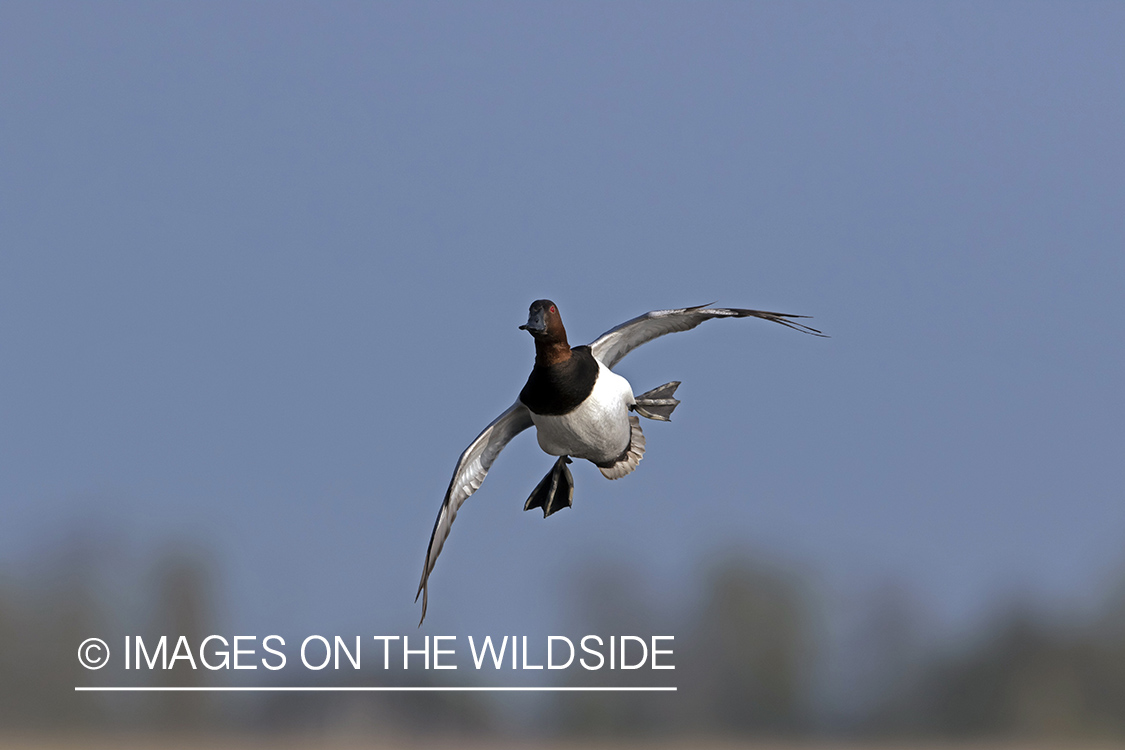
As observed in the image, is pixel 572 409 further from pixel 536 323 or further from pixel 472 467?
pixel 472 467

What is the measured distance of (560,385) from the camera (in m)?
9.20

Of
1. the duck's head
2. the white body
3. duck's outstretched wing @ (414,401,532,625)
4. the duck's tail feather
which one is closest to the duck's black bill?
the duck's head

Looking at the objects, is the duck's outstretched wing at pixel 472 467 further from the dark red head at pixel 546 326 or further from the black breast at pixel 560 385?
the dark red head at pixel 546 326

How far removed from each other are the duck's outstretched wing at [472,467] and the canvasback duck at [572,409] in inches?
0.4

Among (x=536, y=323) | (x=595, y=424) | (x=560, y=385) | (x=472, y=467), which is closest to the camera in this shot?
(x=536, y=323)

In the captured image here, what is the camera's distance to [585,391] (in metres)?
9.38

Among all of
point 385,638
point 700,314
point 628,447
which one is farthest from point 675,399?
point 385,638

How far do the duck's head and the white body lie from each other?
66cm

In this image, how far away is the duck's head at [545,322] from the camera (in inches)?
352

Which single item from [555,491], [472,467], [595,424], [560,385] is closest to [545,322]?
[560,385]

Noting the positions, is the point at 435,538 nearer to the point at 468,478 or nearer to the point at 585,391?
the point at 468,478

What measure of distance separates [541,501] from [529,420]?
99 cm

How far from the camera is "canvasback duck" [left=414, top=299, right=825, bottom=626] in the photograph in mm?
9242

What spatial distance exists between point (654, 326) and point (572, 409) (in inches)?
54.0
